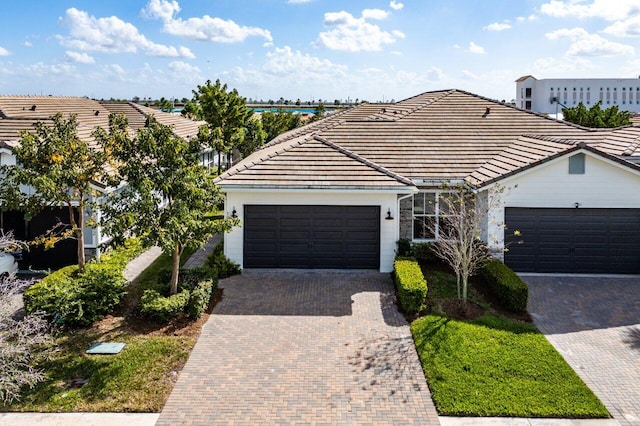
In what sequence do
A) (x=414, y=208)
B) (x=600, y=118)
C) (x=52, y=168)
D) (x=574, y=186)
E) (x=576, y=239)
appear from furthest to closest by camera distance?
(x=600, y=118) → (x=414, y=208) → (x=576, y=239) → (x=574, y=186) → (x=52, y=168)

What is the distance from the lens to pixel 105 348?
11.4 meters

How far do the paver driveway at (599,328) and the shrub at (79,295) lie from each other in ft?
34.5

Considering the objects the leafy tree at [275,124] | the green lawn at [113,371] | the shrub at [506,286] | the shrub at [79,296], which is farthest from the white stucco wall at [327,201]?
the leafy tree at [275,124]

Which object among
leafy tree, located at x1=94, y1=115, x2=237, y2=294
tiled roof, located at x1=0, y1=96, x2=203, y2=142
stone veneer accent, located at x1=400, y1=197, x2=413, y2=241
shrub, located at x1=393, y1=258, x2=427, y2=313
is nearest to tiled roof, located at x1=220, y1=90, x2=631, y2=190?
stone veneer accent, located at x1=400, y1=197, x2=413, y2=241

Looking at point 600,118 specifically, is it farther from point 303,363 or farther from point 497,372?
point 303,363

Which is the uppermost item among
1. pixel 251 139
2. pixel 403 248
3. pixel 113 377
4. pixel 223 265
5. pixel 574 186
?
pixel 251 139

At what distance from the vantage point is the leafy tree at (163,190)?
1212 cm

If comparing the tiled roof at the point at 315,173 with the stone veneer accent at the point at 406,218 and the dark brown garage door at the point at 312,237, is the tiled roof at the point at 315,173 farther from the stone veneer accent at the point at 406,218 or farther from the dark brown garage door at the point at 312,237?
the stone veneer accent at the point at 406,218

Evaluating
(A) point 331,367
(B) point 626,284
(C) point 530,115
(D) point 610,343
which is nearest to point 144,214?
(A) point 331,367

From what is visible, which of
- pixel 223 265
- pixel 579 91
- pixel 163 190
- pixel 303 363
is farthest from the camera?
pixel 579 91

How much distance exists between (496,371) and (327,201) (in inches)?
312

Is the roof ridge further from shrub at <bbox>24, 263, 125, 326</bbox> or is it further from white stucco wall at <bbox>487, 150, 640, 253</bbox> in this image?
shrub at <bbox>24, 263, 125, 326</bbox>

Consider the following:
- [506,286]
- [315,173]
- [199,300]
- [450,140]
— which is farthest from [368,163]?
[199,300]

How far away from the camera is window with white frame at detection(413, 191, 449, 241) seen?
17.7m
